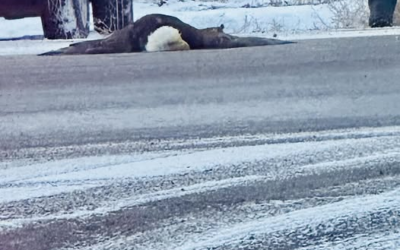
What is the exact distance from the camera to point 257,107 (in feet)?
14.6

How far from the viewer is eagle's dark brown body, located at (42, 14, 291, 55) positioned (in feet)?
22.7

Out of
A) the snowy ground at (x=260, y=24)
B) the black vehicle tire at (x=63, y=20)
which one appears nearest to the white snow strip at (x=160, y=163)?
the snowy ground at (x=260, y=24)

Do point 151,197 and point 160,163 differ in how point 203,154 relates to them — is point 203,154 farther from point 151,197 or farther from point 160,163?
point 151,197

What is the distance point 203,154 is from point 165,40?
139 inches

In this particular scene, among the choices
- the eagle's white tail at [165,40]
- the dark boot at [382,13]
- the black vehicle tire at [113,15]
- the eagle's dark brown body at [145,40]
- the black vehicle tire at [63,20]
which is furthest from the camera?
the black vehicle tire at [113,15]

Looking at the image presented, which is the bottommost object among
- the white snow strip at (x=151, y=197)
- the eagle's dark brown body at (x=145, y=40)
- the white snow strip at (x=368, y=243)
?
the eagle's dark brown body at (x=145, y=40)

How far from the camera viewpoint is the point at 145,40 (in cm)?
693

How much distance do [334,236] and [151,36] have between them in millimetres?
4706

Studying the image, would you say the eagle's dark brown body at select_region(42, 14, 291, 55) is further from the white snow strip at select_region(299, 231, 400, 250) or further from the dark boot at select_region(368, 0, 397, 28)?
the white snow strip at select_region(299, 231, 400, 250)

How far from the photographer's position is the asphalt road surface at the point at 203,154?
2.47 meters

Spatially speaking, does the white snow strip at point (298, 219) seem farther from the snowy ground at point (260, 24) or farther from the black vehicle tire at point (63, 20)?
the black vehicle tire at point (63, 20)

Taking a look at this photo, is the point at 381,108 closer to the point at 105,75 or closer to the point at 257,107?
the point at 257,107

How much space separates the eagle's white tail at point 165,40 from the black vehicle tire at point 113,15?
8.55ft

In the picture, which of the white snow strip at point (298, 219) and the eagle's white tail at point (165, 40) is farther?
the eagle's white tail at point (165, 40)
